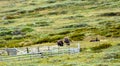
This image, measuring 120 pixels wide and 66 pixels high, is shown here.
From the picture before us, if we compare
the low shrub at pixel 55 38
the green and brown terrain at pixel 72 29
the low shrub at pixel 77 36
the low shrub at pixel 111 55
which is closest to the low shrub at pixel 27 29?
the green and brown terrain at pixel 72 29

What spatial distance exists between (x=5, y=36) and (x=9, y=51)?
33461 millimetres

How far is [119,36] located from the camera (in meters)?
72.9

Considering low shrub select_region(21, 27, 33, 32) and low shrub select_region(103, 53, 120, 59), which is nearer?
low shrub select_region(103, 53, 120, 59)

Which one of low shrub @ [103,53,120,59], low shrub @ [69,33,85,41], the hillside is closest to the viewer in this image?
low shrub @ [103,53,120,59]

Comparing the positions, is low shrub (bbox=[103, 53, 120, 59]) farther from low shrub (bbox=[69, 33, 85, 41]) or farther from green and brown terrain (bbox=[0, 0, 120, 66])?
low shrub (bbox=[69, 33, 85, 41])

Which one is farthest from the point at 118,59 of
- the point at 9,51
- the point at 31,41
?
the point at 31,41

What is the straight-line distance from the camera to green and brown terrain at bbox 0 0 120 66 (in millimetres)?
46781

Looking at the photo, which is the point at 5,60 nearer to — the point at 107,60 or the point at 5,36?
the point at 107,60

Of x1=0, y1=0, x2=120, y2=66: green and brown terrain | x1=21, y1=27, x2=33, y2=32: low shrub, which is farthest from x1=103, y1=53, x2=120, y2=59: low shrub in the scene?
x1=21, y1=27, x2=33, y2=32: low shrub

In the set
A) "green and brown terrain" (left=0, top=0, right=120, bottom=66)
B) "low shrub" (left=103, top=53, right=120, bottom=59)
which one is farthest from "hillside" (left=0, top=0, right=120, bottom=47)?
"low shrub" (left=103, top=53, right=120, bottom=59)

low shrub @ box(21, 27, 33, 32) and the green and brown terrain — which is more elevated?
the green and brown terrain

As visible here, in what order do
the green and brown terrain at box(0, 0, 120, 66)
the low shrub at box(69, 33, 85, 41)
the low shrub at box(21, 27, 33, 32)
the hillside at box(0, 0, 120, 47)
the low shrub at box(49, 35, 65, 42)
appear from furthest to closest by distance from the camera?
the low shrub at box(21, 27, 33, 32) → the hillside at box(0, 0, 120, 47) → the low shrub at box(49, 35, 65, 42) → the low shrub at box(69, 33, 85, 41) → the green and brown terrain at box(0, 0, 120, 66)

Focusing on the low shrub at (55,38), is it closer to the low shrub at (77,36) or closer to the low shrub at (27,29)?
the low shrub at (77,36)

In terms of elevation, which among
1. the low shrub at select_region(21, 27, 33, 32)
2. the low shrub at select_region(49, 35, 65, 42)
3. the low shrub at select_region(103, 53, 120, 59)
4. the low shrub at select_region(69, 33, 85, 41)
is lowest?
the low shrub at select_region(21, 27, 33, 32)
